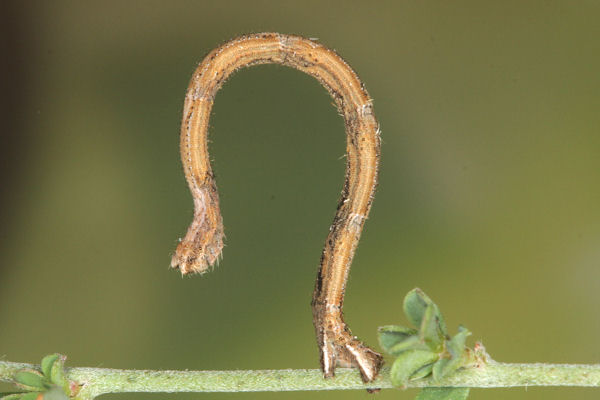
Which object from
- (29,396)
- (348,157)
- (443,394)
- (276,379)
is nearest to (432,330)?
(443,394)

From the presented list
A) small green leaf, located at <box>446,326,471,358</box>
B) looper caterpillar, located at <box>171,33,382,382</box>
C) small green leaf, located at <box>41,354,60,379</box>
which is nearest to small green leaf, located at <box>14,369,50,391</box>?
small green leaf, located at <box>41,354,60,379</box>

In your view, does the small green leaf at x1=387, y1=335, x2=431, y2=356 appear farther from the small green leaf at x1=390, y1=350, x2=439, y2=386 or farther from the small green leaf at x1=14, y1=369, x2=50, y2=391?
the small green leaf at x1=14, y1=369, x2=50, y2=391

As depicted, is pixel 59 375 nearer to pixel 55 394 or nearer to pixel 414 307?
pixel 55 394

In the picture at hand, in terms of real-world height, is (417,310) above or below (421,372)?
above

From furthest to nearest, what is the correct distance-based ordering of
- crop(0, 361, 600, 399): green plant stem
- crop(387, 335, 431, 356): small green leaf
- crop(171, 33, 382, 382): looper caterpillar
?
1. crop(171, 33, 382, 382): looper caterpillar
2. crop(0, 361, 600, 399): green plant stem
3. crop(387, 335, 431, 356): small green leaf

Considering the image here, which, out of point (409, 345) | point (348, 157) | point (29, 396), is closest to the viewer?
point (409, 345)

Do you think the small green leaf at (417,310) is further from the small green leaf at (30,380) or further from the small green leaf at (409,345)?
the small green leaf at (30,380)
